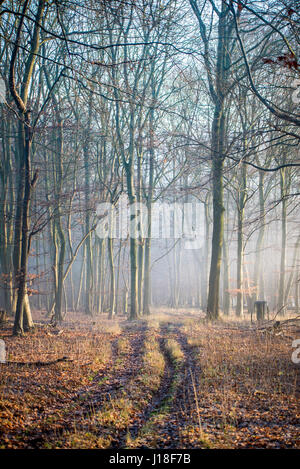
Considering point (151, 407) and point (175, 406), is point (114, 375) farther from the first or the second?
point (175, 406)

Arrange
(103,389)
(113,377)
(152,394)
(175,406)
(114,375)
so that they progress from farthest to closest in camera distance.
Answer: (114,375) < (113,377) < (103,389) < (152,394) < (175,406)

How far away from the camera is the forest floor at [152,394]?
174 inches

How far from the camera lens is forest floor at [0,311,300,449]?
4430 millimetres

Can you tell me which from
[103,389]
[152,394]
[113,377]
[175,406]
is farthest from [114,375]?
[175,406]

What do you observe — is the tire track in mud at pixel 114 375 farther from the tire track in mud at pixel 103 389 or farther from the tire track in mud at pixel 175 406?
the tire track in mud at pixel 175 406

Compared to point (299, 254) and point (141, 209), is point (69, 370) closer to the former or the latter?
point (141, 209)

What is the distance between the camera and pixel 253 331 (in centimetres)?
1060

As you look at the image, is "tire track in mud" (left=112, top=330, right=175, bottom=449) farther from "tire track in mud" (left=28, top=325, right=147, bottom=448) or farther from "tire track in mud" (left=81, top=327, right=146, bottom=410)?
"tire track in mud" (left=81, top=327, right=146, bottom=410)

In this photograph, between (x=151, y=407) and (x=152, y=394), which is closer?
(x=151, y=407)

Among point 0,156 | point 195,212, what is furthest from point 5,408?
point 195,212

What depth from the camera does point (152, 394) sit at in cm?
613

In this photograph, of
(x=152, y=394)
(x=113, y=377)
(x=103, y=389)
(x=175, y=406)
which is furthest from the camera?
(x=113, y=377)

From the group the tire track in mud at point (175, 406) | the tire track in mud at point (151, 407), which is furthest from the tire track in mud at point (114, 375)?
the tire track in mud at point (175, 406)
